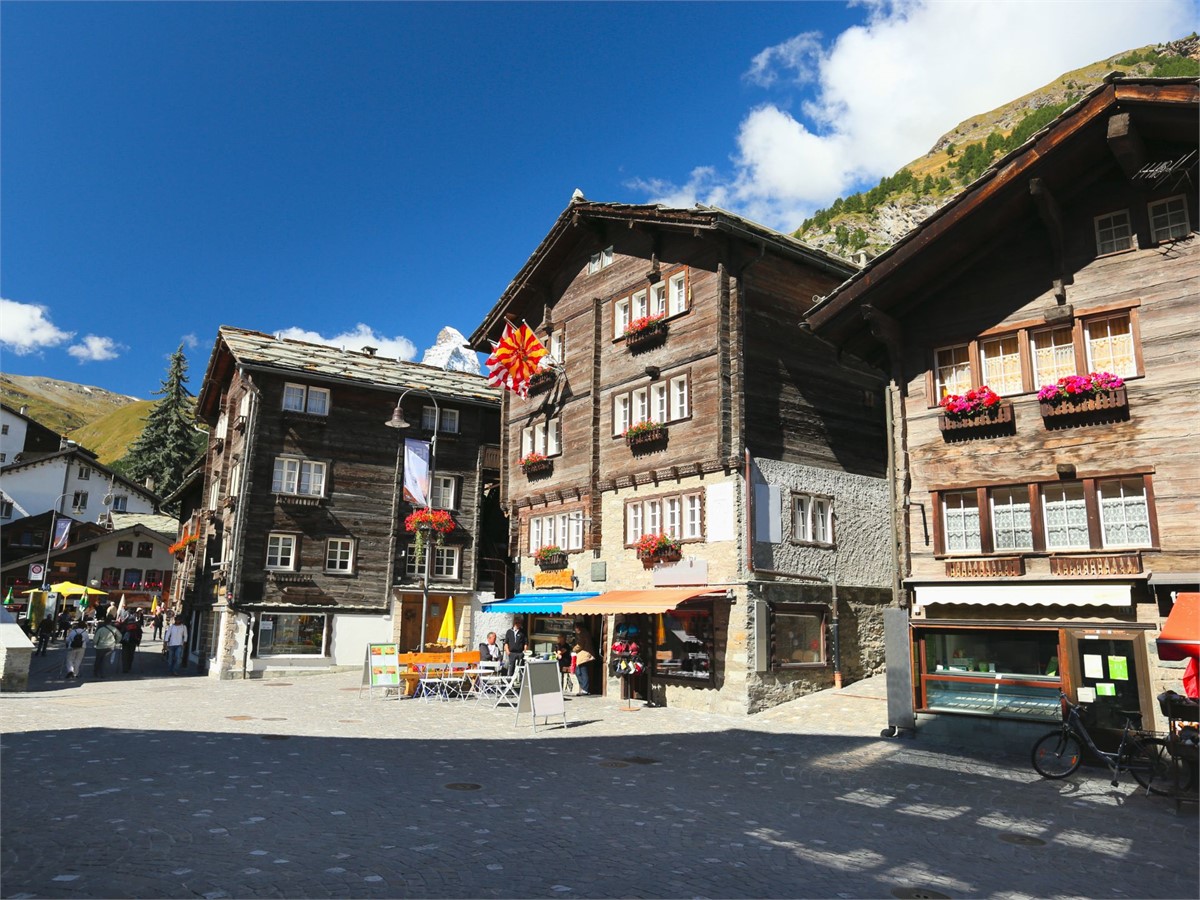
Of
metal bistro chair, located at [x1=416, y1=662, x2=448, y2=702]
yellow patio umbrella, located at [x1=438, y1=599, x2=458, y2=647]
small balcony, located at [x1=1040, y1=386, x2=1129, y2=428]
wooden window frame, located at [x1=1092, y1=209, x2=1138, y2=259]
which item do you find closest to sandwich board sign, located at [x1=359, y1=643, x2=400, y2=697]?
metal bistro chair, located at [x1=416, y1=662, x2=448, y2=702]

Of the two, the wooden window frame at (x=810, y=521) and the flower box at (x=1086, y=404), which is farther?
the wooden window frame at (x=810, y=521)

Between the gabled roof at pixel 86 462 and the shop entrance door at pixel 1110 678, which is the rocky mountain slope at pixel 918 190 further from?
the shop entrance door at pixel 1110 678

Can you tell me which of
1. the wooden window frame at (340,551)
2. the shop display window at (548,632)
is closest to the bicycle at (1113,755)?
the shop display window at (548,632)

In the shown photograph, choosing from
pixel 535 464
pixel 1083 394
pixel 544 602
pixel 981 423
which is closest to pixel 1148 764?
pixel 1083 394

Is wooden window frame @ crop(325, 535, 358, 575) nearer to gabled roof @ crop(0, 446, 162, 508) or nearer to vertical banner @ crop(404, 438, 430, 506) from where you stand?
vertical banner @ crop(404, 438, 430, 506)

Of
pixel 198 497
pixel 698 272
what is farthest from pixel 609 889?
pixel 198 497

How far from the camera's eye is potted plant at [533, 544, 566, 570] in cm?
2831

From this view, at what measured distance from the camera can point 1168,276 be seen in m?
16.2

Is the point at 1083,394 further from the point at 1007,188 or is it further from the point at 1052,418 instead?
the point at 1007,188

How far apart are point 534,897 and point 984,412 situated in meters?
14.4

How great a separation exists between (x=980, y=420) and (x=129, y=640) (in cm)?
2946

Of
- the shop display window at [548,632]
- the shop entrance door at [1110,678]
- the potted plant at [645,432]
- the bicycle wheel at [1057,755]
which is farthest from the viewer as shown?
the shop display window at [548,632]

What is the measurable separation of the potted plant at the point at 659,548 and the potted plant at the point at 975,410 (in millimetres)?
8024

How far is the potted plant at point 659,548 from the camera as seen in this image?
23.6 metres
